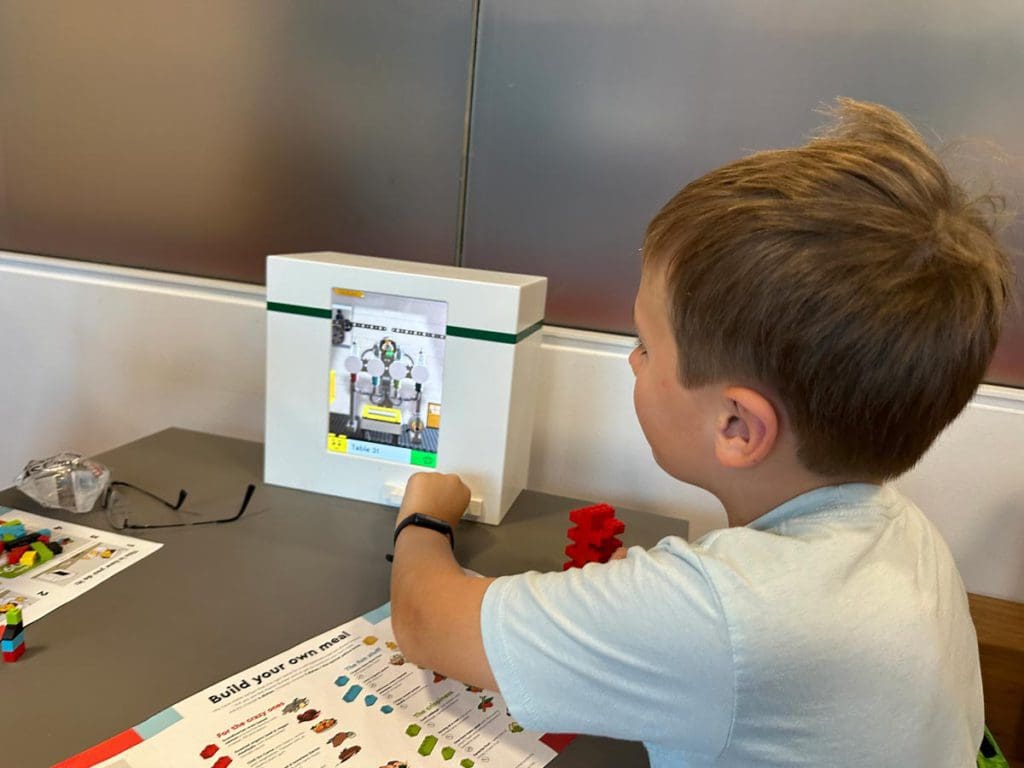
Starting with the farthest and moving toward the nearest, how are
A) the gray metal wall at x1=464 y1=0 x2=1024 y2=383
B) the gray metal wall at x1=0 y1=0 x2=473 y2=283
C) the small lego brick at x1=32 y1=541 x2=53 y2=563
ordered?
the gray metal wall at x1=0 y1=0 x2=473 y2=283 → the gray metal wall at x1=464 y1=0 x2=1024 y2=383 → the small lego brick at x1=32 y1=541 x2=53 y2=563

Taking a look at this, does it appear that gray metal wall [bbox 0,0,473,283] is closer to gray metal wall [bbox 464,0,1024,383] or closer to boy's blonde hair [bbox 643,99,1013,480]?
gray metal wall [bbox 464,0,1024,383]

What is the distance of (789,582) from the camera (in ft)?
1.60

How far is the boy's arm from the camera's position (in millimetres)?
579

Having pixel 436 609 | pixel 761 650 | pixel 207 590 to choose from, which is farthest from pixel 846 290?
pixel 207 590

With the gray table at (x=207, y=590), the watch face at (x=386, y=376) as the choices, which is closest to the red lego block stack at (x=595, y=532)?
the gray table at (x=207, y=590)

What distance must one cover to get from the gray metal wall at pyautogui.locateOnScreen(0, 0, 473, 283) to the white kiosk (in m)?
0.27

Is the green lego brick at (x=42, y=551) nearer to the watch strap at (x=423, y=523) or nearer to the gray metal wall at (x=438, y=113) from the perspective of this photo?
the watch strap at (x=423, y=523)

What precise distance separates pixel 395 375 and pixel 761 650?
571 mm

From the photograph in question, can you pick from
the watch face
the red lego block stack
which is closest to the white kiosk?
the watch face

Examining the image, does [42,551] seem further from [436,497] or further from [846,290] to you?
[846,290]

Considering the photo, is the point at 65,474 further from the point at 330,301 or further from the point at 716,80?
the point at 716,80

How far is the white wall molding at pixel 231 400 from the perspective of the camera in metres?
1.08

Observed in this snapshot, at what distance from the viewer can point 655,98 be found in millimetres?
1097

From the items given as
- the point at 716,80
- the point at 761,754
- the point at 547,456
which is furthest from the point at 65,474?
the point at 716,80
